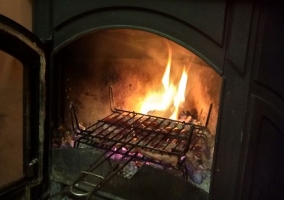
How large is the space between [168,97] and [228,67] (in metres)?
0.51

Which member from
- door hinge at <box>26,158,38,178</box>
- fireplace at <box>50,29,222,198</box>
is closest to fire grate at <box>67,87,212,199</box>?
fireplace at <box>50,29,222,198</box>

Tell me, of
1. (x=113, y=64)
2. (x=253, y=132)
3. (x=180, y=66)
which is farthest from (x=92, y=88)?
(x=253, y=132)

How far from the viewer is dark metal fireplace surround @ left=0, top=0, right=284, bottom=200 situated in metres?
0.83

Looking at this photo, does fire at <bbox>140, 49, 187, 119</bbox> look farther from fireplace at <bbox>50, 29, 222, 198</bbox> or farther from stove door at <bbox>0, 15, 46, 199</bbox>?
stove door at <bbox>0, 15, 46, 199</bbox>

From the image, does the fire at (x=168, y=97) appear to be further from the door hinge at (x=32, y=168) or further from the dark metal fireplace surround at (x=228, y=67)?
the door hinge at (x=32, y=168)

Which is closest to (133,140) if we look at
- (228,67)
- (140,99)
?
(140,99)

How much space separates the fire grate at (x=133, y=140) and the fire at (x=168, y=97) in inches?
1.6

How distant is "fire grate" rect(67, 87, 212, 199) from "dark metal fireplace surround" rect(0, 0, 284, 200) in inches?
4.0

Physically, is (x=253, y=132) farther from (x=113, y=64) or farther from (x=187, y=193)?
(x=113, y=64)

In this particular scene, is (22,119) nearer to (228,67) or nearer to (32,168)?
(32,168)

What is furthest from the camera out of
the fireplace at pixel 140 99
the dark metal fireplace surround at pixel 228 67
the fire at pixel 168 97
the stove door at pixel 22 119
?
the fire at pixel 168 97

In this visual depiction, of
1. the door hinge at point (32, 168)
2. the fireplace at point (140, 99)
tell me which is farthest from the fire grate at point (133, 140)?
the door hinge at point (32, 168)

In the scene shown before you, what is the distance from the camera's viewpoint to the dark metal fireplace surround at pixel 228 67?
829mm

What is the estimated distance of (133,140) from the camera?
1.24 m
